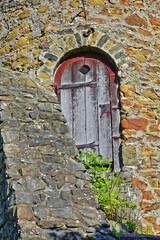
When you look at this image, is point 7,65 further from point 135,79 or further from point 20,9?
point 135,79

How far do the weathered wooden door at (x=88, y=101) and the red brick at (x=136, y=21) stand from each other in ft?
2.86

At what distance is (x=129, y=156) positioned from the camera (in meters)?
7.32

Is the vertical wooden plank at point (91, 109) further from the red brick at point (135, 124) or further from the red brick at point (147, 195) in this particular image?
the red brick at point (147, 195)

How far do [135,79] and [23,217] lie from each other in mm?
3934

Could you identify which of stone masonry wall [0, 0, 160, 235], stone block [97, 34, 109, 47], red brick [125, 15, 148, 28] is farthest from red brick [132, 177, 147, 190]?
red brick [125, 15, 148, 28]

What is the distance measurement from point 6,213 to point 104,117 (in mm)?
3397

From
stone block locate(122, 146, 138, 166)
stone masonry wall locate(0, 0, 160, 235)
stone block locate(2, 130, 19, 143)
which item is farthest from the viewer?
→ stone masonry wall locate(0, 0, 160, 235)

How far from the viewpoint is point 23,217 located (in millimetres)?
4508

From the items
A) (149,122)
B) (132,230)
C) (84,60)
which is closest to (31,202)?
(132,230)

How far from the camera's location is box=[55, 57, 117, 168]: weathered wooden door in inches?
303

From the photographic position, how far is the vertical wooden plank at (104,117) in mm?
7609

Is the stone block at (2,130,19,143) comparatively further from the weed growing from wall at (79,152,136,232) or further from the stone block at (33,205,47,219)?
the weed growing from wall at (79,152,136,232)

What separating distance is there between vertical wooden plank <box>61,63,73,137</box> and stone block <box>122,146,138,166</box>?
1018 millimetres

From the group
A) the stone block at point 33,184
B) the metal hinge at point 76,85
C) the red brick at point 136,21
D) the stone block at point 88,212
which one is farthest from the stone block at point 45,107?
the red brick at point 136,21
